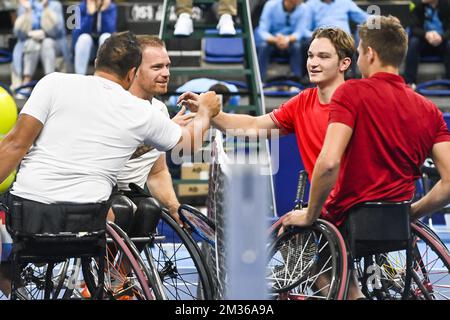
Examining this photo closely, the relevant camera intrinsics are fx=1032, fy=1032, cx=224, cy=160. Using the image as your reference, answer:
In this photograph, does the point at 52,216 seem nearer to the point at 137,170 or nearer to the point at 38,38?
the point at 137,170

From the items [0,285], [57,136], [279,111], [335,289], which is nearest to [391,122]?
[335,289]

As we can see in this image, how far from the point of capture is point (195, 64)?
1298 centimetres

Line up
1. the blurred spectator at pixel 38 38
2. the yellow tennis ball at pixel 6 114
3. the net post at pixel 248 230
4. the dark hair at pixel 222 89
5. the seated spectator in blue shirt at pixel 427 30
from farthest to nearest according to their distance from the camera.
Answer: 1. the blurred spectator at pixel 38 38
2. the seated spectator in blue shirt at pixel 427 30
3. the dark hair at pixel 222 89
4. the yellow tennis ball at pixel 6 114
5. the net post at pixel 248 230

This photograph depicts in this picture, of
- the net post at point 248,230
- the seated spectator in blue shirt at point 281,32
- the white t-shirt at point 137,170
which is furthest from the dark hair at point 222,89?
the net post at point 248,230

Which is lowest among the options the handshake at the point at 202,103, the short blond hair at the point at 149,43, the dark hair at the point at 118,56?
the handshake at the point at 202,103

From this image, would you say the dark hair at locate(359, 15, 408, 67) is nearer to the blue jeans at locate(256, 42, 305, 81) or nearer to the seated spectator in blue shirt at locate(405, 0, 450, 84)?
the blue jeans at locate(256, 42, 305, 81)

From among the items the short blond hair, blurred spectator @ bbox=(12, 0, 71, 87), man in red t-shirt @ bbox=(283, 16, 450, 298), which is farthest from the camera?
blurred spectator @ bbox=(12, 0, 71, 87)

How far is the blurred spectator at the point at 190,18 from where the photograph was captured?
9.84m

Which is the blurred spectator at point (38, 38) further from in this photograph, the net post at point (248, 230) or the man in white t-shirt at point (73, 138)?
the net post at point (248, 230)

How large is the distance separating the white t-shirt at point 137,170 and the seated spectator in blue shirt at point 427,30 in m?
6.65

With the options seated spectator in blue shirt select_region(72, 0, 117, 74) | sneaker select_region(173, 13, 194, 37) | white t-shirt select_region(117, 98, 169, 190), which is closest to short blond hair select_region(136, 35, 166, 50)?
white t-shirt select_region(117, 98, 169, 190)

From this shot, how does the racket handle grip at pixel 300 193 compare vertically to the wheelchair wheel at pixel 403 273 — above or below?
above

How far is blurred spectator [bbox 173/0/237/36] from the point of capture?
9844 mm

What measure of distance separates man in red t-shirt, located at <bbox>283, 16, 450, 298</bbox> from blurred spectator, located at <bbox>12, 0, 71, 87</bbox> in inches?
308
